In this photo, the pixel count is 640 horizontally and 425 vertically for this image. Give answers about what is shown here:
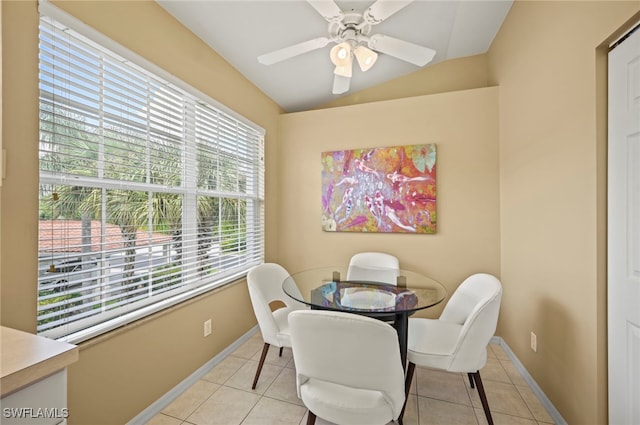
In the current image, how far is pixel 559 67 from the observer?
1641 mm

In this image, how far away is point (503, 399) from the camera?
1.85 meters

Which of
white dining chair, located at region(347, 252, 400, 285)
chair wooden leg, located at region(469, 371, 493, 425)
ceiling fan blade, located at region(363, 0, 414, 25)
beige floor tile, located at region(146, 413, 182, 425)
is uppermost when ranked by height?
ceiling fan blade, located at region(363, 0, 414, 25)

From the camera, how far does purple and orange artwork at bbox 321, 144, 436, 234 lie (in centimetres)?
273

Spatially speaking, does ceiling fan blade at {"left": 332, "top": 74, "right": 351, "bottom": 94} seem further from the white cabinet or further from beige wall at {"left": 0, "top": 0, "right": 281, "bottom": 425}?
the white cabinet

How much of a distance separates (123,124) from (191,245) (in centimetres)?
93

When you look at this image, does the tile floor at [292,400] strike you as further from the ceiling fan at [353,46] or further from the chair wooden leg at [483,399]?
the ceiling fan at [353,46]

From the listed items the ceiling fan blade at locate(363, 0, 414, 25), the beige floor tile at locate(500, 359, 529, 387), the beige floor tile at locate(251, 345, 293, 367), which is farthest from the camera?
the beige floor tile at locate(251, 345, 293, 367)

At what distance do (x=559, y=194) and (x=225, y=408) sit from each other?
99.1 inches

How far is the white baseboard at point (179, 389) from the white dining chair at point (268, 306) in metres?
0.45

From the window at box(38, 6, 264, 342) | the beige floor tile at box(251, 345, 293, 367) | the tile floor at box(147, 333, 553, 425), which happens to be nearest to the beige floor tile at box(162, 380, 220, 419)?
the tile floor at box(147, 333, 553, 425)

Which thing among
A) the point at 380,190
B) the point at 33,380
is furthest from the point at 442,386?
the point at 33,380

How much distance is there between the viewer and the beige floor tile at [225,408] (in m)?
1.67

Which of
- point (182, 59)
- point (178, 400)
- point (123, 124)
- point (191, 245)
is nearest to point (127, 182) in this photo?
point (123, 124)

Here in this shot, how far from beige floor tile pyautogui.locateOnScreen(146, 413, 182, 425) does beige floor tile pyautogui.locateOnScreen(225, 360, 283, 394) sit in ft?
1.28
